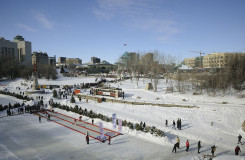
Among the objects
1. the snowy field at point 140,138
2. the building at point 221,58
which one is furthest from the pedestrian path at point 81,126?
the building at point 221,58

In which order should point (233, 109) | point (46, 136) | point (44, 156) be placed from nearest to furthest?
point (44, 156), point (46, 136), point (233, 109)

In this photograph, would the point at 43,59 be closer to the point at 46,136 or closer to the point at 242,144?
the point at 46,136

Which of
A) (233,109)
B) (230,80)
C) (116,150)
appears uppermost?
(230,80)

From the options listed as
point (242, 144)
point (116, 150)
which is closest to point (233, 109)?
point (242, 144)

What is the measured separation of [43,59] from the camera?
577ft

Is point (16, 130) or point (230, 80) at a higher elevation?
point (230, 80)

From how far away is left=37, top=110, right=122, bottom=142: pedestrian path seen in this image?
16392 millimetres

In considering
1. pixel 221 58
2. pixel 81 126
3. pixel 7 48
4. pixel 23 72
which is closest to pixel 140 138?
pixel 81 126

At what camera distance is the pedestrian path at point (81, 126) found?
16.4 meters

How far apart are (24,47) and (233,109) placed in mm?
178424

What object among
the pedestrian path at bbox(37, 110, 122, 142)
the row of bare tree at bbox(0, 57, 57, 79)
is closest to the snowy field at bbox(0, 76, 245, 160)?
the pedestrian path at bbox(37, 110, 122, 142)

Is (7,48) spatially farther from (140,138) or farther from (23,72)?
(140,138)

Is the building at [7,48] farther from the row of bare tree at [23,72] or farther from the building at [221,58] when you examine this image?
the building at [221,58]

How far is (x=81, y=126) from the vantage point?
63.1ft
